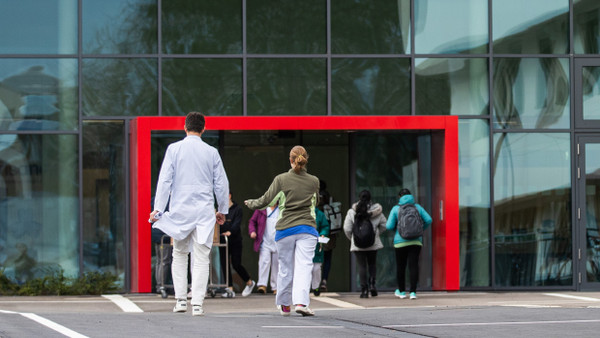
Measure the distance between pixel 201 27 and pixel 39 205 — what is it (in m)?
3.55

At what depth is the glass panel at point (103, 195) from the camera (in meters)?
17.1

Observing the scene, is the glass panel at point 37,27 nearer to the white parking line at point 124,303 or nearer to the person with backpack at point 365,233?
the white parking line at point 124,303

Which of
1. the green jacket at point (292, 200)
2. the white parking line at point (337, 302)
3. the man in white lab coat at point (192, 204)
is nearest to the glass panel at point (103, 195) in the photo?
the white parking line at point (337, 302)

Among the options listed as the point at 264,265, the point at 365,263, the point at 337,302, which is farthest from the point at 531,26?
the point at 337,302

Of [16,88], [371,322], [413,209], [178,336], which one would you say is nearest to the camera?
[178,336]

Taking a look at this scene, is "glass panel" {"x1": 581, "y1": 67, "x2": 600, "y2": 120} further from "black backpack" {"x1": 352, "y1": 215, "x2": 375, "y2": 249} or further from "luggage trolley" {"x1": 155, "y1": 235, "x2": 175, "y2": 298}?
"luggage trolley" {"x1": 155, "y1": 235, "x2": 175, "y2": 298}

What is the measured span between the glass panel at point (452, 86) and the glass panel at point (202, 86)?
9.03 ft

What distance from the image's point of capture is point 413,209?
50.9 ft

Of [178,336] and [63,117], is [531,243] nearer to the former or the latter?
[63,117]

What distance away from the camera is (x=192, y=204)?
1102cm

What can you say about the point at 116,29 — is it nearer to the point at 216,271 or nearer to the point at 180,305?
the point at 216,271

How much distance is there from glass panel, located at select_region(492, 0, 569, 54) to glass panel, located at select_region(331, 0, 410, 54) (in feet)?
4.66

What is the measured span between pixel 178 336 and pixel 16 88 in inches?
359

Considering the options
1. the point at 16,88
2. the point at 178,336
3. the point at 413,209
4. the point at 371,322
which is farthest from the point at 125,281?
the point at 178,336
